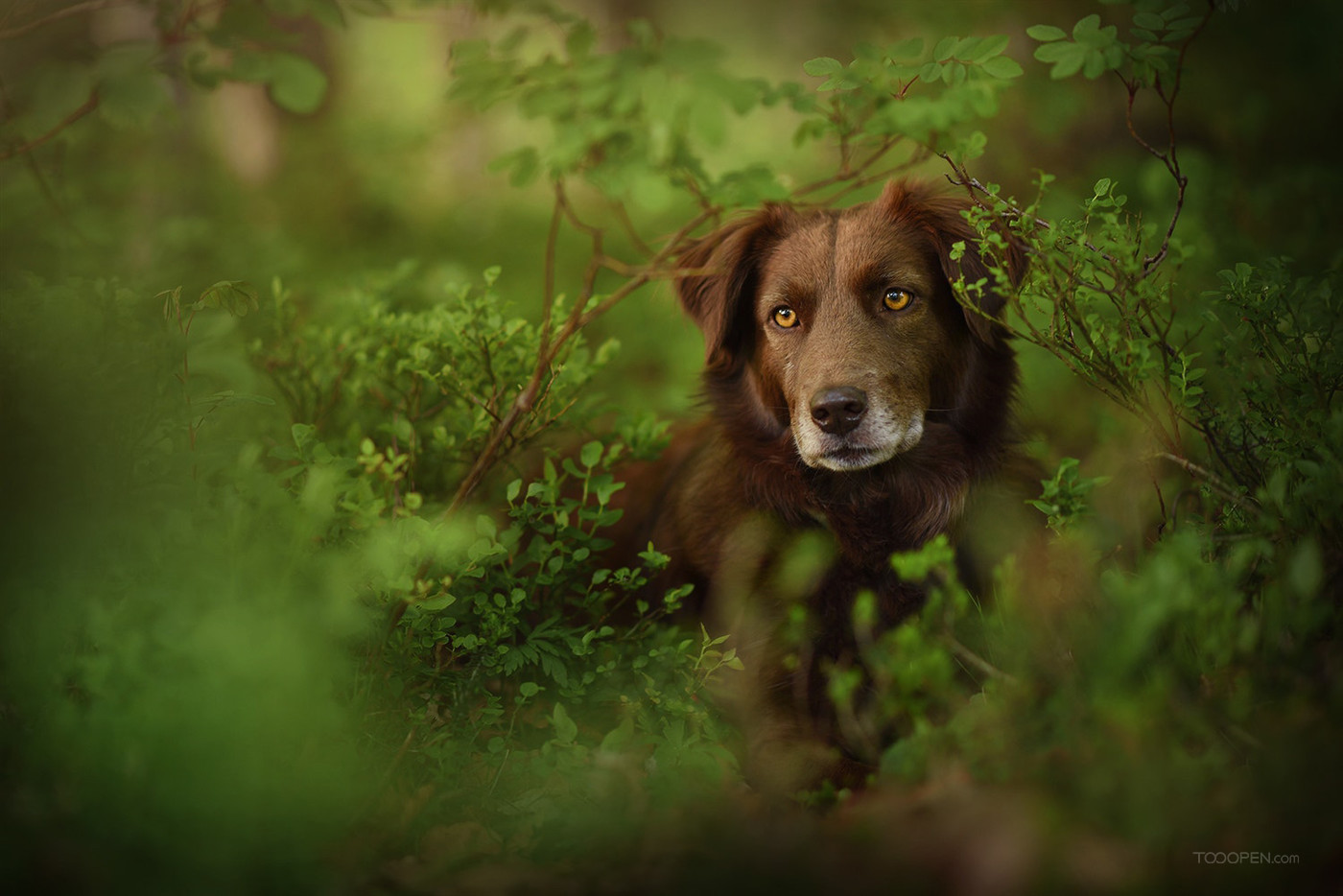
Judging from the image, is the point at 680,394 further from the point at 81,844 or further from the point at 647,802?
the point at 81,844

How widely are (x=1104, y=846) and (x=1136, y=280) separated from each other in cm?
175

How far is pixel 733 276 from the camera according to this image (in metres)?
3.66

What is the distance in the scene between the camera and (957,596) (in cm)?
207

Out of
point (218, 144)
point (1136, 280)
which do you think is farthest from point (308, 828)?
point (218, 144)

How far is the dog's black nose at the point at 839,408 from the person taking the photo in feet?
10.1

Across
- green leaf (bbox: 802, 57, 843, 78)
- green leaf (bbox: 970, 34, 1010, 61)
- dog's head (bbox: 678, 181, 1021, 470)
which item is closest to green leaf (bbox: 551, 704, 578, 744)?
dog's head (bbox: 678, 181, 1021, 470)

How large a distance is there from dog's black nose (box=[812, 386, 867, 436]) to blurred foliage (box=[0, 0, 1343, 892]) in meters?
0.55

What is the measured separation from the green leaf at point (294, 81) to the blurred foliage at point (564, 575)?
16mm

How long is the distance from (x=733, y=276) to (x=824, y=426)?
2.78 ft

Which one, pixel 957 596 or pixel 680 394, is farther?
pixel 680 394

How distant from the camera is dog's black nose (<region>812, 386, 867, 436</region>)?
10.1 ft

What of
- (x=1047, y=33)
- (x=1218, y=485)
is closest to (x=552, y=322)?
(x=1047, y=33)

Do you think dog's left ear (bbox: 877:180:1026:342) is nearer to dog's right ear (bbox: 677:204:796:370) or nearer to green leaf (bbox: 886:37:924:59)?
dog's right ear (bbox: 677:204:796:370)

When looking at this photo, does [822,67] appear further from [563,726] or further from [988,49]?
[563,726]
